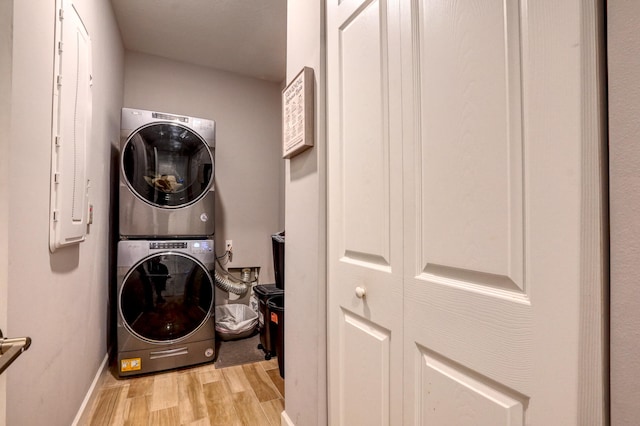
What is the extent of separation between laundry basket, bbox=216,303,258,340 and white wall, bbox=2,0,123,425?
1.10 metres

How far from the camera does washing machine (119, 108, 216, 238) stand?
2.18 metres

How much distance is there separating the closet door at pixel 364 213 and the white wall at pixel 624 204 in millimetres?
444

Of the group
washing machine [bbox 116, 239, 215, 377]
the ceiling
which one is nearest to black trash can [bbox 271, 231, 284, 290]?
washing machine [bbox 116, 239, 215, 377]

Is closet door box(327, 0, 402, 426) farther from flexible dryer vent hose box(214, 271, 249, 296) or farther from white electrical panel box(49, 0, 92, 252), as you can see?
flexible dryer vent hose box(214, 271, 249, 296)

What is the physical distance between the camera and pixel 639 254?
426 mm

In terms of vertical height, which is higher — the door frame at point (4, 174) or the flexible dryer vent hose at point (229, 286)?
the door frame at point (4, 174)

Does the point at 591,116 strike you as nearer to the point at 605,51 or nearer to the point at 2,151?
the point at 605,51

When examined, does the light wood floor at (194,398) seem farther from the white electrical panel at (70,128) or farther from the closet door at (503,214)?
the closet door at (503,214)

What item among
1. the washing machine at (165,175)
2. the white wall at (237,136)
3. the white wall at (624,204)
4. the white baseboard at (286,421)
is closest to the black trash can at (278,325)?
the white baseboard at (286,421)

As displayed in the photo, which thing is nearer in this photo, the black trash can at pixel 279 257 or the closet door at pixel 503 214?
the closet door at pixel 503 214

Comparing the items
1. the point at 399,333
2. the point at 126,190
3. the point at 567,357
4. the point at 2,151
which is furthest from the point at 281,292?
the point at 567,357

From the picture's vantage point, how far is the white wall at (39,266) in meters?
0.92

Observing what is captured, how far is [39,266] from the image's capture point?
108 centimetres

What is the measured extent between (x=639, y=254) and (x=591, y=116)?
0.21m
